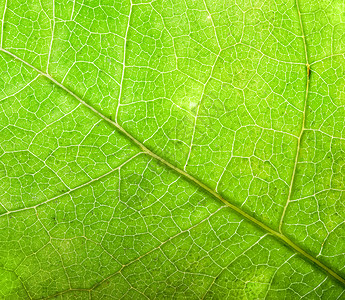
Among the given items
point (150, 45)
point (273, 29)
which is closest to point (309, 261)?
point (273, 29)

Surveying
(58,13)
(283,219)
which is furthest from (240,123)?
(58,13)

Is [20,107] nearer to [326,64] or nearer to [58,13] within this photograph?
[58,13]

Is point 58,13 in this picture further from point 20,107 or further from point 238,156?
point 238,156

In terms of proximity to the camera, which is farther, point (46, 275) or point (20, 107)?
point (46, 275)

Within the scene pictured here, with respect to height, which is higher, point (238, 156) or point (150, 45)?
point (150, 45)

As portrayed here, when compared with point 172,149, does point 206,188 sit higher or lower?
lower

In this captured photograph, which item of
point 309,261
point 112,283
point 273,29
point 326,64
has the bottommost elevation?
point 112,283
